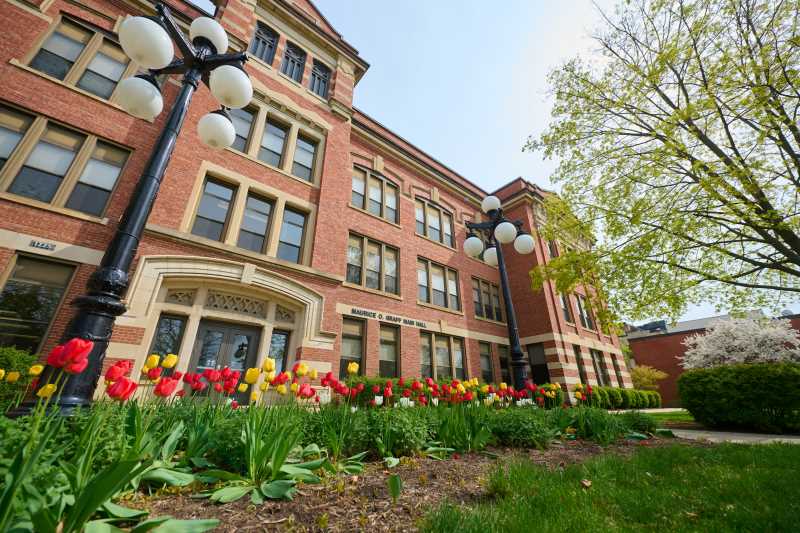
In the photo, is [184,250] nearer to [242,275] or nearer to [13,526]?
[242,275]

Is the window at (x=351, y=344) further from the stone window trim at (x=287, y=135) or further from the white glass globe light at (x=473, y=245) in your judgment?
the white glass globe light at (x=473, y=245)

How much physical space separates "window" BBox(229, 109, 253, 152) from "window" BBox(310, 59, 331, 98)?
12.3 feet

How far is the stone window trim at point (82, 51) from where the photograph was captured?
871 centimetres

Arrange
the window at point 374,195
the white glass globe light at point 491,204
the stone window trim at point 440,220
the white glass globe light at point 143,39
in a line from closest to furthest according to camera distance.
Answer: the white glass globe light at point 143,39, the white glass globe light at point 491,204, the window at point 374,195, the stone window trim at point 440,220

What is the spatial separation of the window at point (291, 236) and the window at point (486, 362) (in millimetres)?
10407

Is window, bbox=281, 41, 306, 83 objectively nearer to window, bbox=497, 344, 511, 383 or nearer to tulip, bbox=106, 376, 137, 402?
tulip, bbox=106, 376, 137, 402

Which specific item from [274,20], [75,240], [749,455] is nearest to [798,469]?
[749,455]

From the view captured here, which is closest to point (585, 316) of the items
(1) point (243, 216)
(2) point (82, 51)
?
(1) point (243, 216)

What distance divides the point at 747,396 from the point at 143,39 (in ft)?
51.4

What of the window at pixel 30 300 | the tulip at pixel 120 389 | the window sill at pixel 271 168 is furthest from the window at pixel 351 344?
the tulip at pixel 120 389

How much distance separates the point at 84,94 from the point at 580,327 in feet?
80.1

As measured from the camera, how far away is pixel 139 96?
14.2ft

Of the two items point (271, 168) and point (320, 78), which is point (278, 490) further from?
point (320, 78)

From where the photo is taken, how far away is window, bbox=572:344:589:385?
60.5ft
